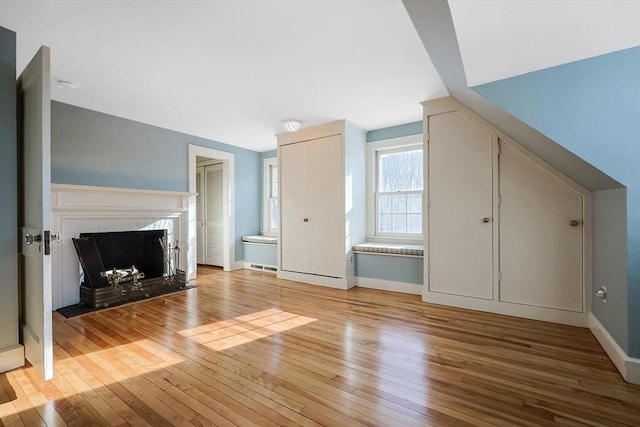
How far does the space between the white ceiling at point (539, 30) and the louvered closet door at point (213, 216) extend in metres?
4.92

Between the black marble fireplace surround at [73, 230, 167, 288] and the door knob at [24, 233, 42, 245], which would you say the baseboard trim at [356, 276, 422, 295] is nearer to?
the black marble fireplace surround at [73, 230, 167, 288]

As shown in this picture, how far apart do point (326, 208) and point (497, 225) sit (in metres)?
2.15

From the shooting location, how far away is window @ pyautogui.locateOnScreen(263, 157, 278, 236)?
19.3 feet

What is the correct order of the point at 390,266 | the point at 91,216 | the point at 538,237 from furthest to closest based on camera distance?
the point at 390,266
the point at 91,216
the point at 538,237

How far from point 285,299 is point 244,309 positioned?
1.83ft

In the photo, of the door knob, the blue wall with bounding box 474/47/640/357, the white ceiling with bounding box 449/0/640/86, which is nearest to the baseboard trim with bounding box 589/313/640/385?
the blue wall with bounding box 474/47/640/357

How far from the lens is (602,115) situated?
6.44 ft

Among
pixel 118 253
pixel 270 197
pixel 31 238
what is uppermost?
pixel 270 197

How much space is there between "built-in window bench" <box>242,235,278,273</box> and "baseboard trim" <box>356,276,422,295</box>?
171 cm

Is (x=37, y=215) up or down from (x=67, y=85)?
down

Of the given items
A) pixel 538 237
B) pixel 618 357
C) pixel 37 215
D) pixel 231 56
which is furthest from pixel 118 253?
pixel 618 357

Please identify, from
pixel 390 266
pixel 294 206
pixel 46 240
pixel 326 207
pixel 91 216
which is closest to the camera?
pixel 46 240

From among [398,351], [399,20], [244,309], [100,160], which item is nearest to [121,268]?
[100,160]

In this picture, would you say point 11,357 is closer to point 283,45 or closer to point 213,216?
point 283,45
